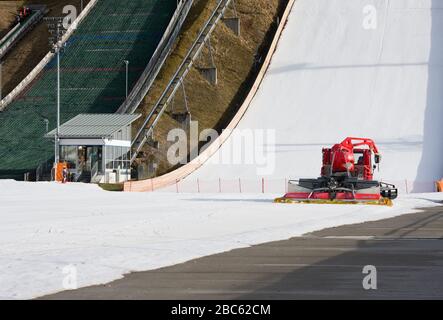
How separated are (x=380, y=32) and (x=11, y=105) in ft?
98.3

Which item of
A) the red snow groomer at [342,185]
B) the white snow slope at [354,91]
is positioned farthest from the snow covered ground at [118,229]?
the white snow slope at [354,91]

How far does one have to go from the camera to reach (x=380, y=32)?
79750 millimetres

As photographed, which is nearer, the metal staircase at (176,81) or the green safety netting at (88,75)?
the metal staircase at (176,81)

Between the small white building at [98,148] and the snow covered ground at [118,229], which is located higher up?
the small white building at [98,148]

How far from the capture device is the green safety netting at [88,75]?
66.4 m

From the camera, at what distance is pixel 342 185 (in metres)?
Answer: 43.6

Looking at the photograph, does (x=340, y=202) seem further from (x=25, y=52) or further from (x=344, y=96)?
(x=25, y=52)

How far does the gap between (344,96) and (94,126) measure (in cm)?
1912

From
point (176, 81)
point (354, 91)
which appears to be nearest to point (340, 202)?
point (354, 91)

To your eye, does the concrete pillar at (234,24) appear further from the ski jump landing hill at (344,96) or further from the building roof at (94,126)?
the building roof at (94,126)

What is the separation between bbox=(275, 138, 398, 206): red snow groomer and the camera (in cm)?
4178

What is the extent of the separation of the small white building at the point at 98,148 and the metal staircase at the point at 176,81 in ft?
5.18
